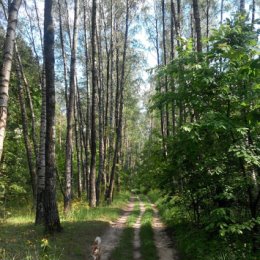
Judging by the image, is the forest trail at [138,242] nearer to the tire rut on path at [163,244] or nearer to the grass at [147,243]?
the tire rut on path at [163,244]

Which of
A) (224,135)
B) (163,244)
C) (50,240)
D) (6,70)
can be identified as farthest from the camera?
(163,244)

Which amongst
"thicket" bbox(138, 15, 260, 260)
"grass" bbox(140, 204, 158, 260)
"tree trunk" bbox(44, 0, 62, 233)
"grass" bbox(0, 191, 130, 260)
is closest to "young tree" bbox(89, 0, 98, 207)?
"grass" bbox(0, 191, 130, 260)

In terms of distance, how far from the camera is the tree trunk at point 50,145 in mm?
11055

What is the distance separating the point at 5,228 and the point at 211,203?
6.87 m

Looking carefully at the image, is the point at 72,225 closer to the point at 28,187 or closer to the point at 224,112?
the point at 224,112

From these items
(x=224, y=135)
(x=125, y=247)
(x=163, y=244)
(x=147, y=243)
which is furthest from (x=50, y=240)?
(x=224, y=135)

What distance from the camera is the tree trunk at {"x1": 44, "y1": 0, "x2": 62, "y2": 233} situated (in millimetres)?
11055

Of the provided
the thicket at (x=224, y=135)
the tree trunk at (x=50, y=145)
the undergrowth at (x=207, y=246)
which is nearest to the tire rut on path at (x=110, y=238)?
the tree trunk at (x=50, y=145)

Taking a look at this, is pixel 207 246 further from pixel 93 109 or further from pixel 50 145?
pixel 93 109

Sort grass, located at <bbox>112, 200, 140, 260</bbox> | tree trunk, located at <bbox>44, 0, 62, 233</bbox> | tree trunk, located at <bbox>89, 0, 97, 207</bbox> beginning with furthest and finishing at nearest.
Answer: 1. tree trunk, located at <bbox>89, 0, 97, 207</bbox>
2. tree trunk, located at <bbox>44, 0, 62, 233</bbox>
3. grass, located at <bbox>112, 200, 140, 260</bbox>

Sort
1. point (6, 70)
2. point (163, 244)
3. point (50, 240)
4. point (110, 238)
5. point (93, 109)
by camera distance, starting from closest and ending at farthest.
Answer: point (6, 70)
point (50, 240)
point (163, 244)
point (110, 238)
point (93, 109)

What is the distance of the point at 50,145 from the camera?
11.2 m

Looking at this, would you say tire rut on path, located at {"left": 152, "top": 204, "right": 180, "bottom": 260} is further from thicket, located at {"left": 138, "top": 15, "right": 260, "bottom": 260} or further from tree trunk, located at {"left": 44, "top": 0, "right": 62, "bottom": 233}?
tree trunk, located at {"left": 44, "top": 0, "right": 62, "bottom": 233}

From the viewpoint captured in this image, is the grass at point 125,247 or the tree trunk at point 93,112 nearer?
the grass at point 125,247
